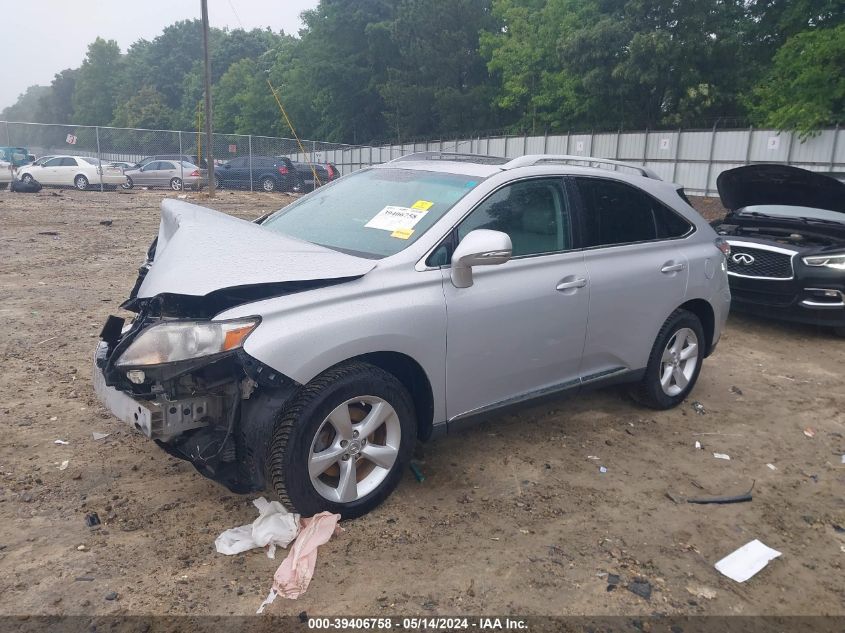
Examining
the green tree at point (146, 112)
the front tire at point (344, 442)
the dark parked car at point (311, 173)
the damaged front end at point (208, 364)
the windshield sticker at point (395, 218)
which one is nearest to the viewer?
the damaged front end at point (208, 364)

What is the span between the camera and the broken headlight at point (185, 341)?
2881mm

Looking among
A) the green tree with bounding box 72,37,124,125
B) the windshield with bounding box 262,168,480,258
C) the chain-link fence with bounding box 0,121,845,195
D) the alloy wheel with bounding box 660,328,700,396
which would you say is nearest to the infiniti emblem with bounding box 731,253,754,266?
the alloy wheel with bounding box 660,328,700,396

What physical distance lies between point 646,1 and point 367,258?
3505 cm

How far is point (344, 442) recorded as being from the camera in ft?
10.5

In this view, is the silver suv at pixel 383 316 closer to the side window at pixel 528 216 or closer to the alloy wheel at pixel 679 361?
the side window at pixel 528 216

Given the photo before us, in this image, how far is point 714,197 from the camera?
2666cm

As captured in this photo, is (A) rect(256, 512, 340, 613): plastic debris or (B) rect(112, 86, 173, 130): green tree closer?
(A) rect(256, 512, 340, 613): plastic debris

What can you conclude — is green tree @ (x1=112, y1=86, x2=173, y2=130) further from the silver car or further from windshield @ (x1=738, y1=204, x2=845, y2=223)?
windshield @ (x1=738, y1=204, x2=845, y2=223)

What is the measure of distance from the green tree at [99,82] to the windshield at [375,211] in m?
116

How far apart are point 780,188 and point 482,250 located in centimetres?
608

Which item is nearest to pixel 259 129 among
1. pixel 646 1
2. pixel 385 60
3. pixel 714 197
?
pixel 385 60

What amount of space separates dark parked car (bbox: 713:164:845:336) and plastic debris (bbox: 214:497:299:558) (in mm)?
6163

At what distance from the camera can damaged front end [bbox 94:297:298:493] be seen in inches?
113

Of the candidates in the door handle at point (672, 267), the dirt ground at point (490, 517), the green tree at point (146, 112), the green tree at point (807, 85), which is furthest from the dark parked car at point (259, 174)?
the green tree at point (146, 112)
